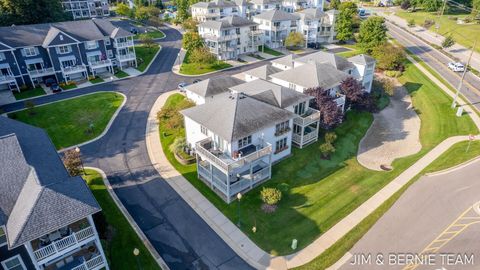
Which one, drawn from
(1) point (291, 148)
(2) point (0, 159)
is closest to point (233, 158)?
(1) point (291, 148)

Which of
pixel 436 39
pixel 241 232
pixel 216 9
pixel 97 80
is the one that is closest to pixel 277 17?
pixel 216 9

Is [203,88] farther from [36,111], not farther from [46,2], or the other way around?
[46,2]

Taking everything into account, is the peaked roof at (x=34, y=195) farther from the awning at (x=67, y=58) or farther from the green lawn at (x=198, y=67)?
the green lawn at (x=198, y=67)

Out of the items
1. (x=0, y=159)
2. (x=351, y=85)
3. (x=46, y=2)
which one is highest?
(x=46, y=2)

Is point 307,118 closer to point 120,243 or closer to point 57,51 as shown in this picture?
point 120,243

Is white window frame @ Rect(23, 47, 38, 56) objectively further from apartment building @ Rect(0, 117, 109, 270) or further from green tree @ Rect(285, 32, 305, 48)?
green tree @ Rect(285, 32, 305, 48)

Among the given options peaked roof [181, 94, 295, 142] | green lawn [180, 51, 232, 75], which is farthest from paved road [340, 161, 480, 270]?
green lawn [180, 51, 232, 75]
